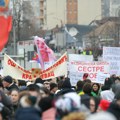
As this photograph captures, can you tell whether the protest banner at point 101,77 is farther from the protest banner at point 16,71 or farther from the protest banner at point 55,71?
the protest banner at point 16,71

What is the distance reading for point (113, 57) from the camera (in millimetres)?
21031

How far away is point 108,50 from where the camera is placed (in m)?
21.2

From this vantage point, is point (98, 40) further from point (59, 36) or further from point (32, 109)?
point (32, 109)

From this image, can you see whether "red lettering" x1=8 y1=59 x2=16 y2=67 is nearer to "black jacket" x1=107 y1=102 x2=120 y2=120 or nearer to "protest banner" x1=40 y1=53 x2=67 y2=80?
"protest banner" x1=40 y1=53 x2=67 y2=80

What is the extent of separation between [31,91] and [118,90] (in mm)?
2195

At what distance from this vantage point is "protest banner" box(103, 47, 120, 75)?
2088 centimetres

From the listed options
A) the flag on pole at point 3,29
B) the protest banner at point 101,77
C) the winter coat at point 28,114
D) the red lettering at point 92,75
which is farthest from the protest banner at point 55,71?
the winter coat at point 28,114

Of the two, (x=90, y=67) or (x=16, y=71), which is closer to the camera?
(x=16, y=71)

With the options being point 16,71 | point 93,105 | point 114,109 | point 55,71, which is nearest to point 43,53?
point 55,71

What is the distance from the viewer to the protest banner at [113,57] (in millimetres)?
20875

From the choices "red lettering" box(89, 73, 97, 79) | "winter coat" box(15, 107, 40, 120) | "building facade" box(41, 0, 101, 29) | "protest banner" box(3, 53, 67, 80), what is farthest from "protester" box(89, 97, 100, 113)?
"building facade" box(41, 0, 101, 29)

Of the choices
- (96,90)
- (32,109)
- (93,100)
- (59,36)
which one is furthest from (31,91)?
(59,36)

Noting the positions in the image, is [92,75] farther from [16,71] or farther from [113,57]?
[113,57]

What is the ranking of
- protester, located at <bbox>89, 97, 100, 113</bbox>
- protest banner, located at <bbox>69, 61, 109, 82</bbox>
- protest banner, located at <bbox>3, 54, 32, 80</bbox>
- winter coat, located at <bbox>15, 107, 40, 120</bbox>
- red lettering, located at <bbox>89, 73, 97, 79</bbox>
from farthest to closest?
protest banner, located at <bbox>69, 61, 109, 82</bbox>
red lettering, located at <bbox>89, 73, 97, 79</bbox>
protest banner, located at <bbox>3, 54, 32, 80</bbox>
protester, located at <bbox>89, 97, 100, 113</bbox>
winter coat, located at <bbox>15, 107, 40, 120</bbox>
